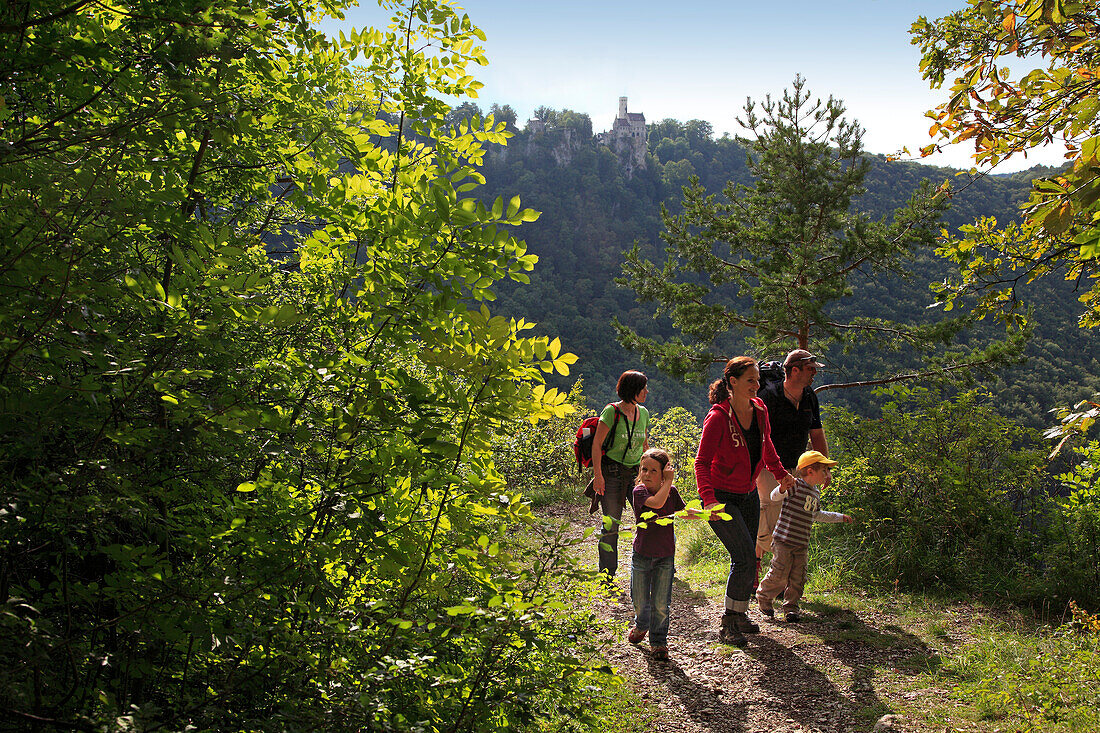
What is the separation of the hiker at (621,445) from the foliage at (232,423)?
9.01 feet

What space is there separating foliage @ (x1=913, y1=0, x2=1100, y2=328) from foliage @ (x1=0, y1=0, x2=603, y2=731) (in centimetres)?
169

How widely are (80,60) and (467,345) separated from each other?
1.23 meters

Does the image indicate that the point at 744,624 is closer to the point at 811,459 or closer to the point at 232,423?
the point at 811,459

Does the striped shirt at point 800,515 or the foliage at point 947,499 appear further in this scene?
the foliage at point 947,499

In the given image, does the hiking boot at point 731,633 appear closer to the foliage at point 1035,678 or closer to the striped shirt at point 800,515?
the striped shirt at point 800,515

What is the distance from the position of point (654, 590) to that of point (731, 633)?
0.72 metres

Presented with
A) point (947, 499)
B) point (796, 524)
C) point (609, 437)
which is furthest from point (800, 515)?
point (947, 499)

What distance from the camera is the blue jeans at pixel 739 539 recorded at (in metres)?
4.00

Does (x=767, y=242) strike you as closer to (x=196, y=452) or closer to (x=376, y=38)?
(x=376, y=38)

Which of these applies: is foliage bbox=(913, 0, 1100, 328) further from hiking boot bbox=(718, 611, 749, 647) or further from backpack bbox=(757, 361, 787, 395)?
hiking boot bbox=(718, 611, 749, 647)

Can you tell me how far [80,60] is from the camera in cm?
161

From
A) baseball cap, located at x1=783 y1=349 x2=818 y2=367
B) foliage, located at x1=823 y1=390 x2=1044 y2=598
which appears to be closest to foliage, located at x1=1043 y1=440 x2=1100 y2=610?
foliage, located at x1=823 y1=390 x2=1044 y2=598

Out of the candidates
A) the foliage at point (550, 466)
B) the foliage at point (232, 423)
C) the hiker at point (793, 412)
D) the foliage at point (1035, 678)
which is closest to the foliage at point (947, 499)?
the foliage at point (1035, 678)

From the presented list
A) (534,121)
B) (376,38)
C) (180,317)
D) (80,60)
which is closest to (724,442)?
(376,38)
